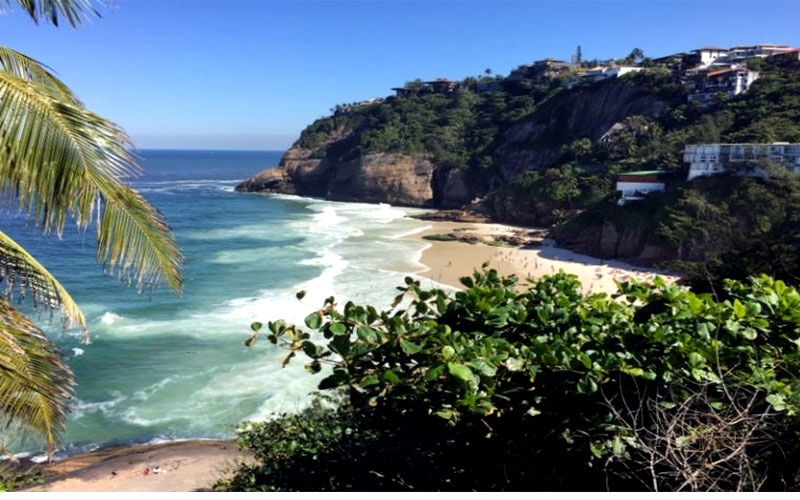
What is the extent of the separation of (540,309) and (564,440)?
0.90 m

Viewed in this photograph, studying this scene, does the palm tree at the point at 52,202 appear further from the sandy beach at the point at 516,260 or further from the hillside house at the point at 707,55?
the hillside house at the point at 707,55

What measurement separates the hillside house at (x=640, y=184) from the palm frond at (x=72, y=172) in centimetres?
3442

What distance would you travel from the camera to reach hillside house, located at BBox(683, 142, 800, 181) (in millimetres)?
31109

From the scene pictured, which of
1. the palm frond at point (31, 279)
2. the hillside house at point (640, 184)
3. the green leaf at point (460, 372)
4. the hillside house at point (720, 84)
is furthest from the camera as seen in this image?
the hillside house at point (720, 84)

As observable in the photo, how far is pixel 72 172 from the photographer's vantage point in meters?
3.67

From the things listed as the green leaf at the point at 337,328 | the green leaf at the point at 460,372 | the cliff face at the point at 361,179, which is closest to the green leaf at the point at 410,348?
the green leaf at the point at 460,372

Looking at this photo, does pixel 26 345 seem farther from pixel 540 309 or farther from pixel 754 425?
pixel 754 425

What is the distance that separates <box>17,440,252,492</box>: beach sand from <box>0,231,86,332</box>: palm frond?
5.87 metres

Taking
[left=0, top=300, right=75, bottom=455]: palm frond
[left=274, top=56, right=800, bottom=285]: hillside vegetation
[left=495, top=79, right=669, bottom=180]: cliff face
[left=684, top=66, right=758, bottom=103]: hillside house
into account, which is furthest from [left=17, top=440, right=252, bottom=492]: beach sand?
[left=684, top=66, right=758, bottom=103]: hillside house

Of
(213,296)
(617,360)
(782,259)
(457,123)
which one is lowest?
(213,296)

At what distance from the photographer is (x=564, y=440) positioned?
3.38 m

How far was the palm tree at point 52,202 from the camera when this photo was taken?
3605mm

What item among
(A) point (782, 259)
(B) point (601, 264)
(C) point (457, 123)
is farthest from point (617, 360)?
(C) point (457, 123)

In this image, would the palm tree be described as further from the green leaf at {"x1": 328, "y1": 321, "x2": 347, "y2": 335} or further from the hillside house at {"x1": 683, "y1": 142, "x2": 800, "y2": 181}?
the hillside house at {"x1": 683, "y1": 142, "x2": 800, "y2": 181}
